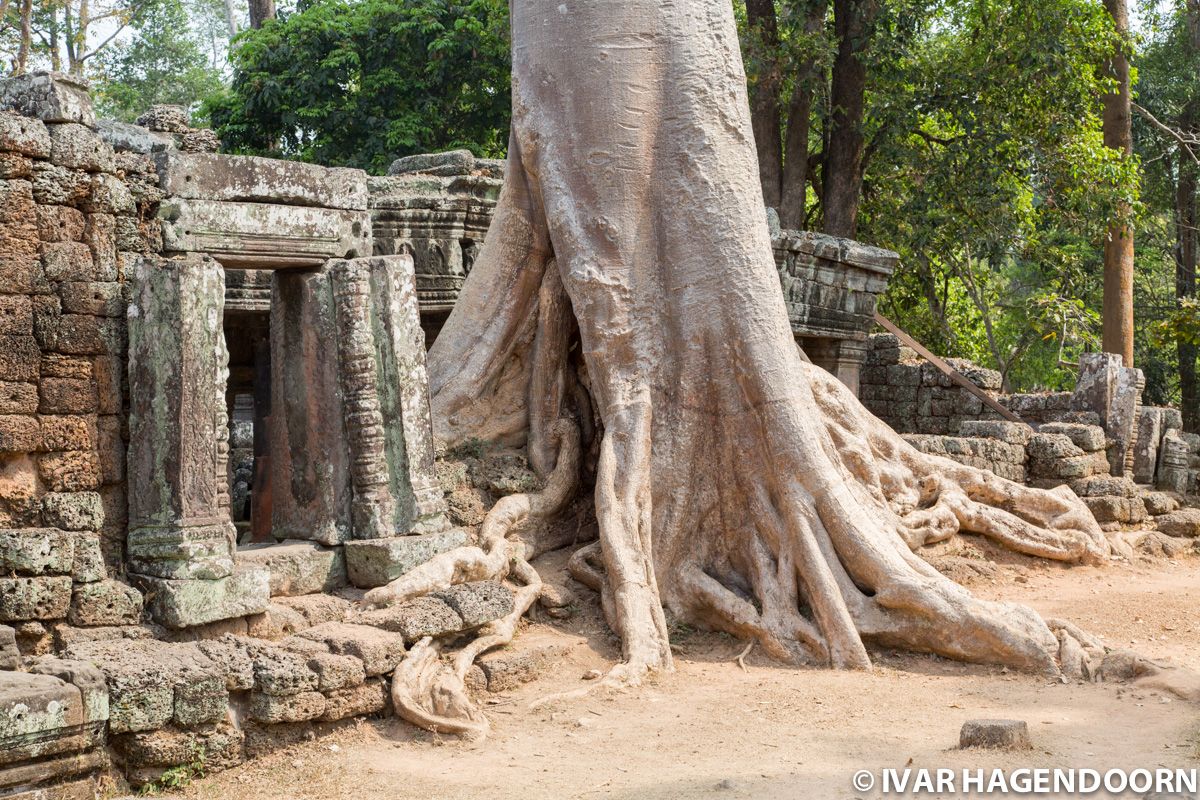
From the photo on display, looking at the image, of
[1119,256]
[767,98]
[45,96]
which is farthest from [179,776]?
[1119,256]

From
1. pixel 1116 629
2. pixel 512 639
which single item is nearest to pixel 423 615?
pixel 512 639

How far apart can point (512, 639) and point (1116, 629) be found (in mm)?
2987

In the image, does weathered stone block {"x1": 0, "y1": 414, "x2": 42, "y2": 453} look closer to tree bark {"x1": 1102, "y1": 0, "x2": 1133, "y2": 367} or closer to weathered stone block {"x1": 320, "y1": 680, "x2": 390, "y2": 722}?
weathered stone block {"x1": 320, "y1": 680, "x2": 390, "y2": 722}

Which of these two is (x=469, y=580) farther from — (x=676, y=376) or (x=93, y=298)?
(x=93, y=298)

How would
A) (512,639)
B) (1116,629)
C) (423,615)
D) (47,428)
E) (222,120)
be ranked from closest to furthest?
(47,428)
(423,615)
(512,639)
(1116,629)
(222,120)

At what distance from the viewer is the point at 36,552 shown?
438 cm

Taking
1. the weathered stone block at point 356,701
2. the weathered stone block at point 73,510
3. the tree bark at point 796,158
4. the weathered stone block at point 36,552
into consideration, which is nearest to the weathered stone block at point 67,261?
the weathered stone block at point 73,510

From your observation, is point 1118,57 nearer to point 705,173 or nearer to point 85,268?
point 705,173

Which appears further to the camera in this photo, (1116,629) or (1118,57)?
(1118,57)

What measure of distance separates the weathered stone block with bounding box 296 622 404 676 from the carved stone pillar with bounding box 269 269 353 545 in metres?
0.75

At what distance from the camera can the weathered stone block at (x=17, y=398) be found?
4.54 metres

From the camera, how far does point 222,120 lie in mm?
15383

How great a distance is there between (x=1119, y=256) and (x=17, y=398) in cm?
1231

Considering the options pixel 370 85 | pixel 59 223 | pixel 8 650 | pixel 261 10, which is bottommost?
pixel 8 650
